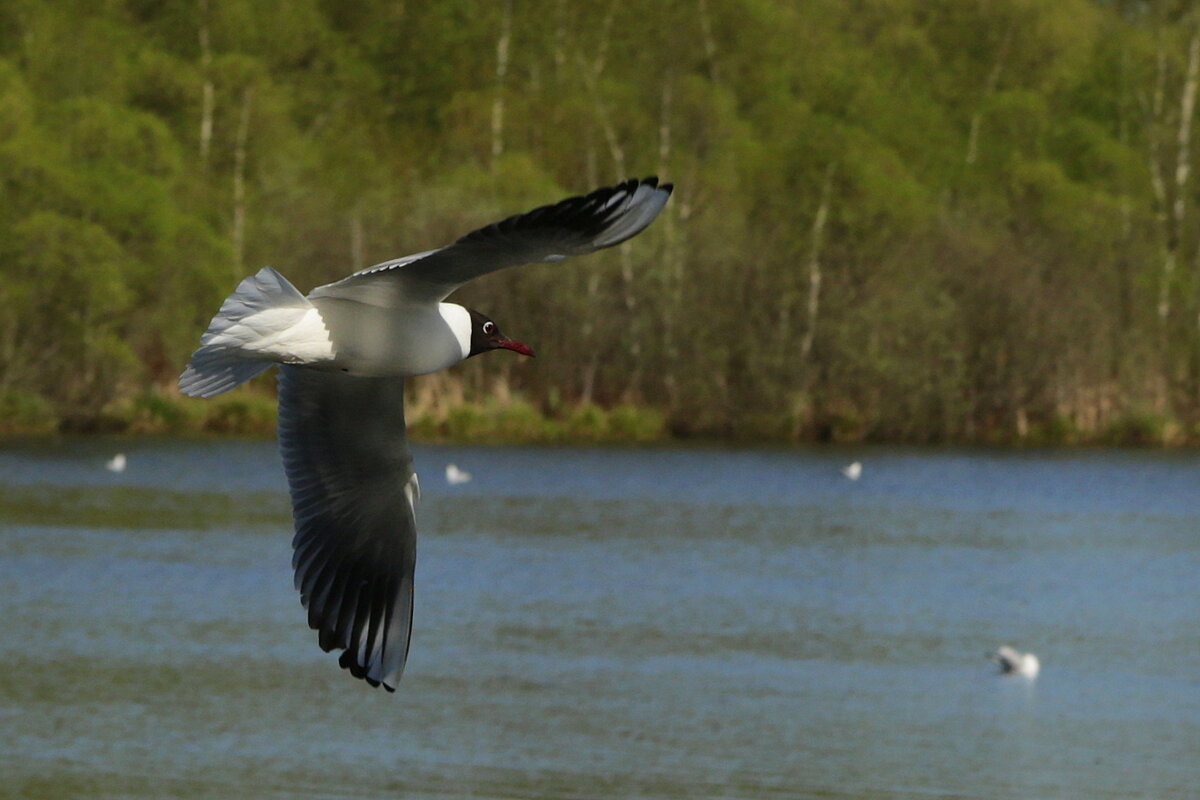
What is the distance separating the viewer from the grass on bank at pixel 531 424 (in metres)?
43.3

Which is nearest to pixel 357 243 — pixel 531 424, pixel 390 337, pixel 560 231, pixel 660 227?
pixel 531 424

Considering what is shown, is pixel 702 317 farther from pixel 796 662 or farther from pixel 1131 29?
pixel 796 662

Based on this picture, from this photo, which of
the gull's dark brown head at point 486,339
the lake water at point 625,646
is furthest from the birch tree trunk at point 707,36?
the gull's dark brown head at point 486,339

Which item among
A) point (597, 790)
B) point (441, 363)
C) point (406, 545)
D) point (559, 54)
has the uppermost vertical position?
point (559, 54)

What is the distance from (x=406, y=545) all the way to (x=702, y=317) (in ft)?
125

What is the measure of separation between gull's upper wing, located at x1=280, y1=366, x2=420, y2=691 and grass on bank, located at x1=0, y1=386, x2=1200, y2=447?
3438 centimetres

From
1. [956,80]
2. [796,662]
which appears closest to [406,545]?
[796,662]

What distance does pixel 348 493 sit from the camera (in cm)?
801

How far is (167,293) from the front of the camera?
45531 mm

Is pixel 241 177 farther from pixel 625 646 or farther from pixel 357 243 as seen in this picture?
pixel 625 646

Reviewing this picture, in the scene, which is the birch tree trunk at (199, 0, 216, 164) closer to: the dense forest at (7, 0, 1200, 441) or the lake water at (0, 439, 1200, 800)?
the dense forest at (7, 0, 1200, 441)

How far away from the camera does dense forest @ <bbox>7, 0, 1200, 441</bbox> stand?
44.1 meters

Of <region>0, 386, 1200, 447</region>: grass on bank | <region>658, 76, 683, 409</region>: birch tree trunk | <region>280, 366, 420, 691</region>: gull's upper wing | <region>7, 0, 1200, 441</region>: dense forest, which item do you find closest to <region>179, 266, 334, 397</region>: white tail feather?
<region>280, 366, 420, 691</region>: gull's upper wing

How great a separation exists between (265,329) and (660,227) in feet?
129
